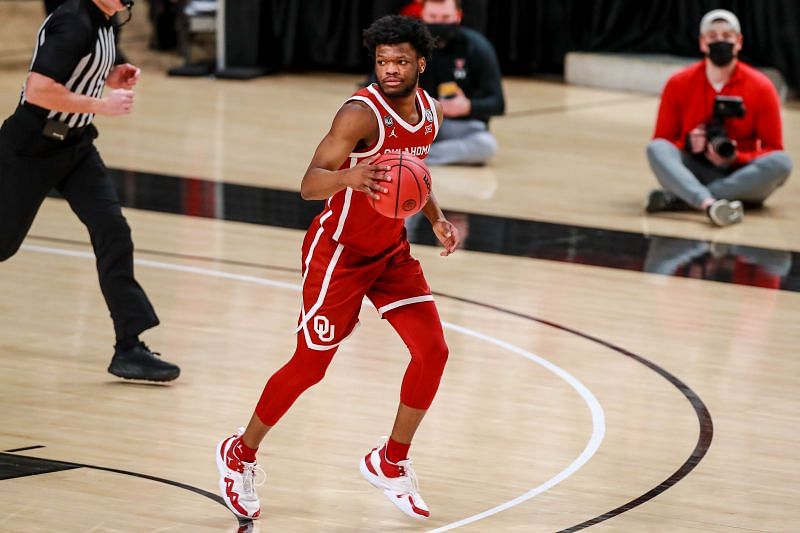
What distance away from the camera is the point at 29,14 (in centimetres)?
1608

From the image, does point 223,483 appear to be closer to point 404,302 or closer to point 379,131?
point 404,302

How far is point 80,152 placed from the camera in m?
5.14

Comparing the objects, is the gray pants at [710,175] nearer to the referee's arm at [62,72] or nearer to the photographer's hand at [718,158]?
the photographer's hand at [718,158]

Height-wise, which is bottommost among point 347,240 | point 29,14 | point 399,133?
point 29,14

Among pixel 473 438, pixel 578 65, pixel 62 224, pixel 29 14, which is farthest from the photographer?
pixel 29 14

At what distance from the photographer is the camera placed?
818 centimetres

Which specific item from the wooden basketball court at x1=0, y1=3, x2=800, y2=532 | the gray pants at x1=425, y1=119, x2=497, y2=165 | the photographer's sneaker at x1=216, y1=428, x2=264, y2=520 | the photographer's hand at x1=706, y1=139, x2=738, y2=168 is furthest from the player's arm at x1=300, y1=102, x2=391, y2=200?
the gray pants at x1=425, y1=119, x2=497, y2=165

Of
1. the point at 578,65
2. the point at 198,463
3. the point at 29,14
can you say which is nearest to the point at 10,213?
the point at 198,463

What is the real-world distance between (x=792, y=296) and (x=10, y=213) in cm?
374

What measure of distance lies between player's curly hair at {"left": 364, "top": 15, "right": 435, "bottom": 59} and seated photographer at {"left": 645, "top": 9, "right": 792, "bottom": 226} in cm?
449

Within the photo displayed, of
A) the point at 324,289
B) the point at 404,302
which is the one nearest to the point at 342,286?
the point at 324,289

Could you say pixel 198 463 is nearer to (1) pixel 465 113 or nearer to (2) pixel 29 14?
(1) pixel 465 113

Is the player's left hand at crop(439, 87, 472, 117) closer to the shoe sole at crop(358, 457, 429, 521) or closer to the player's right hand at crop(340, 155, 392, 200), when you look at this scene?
the shoe sole at crop(358, 457, 429, 521)

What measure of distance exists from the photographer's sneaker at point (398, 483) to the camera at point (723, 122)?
15.5 feet
